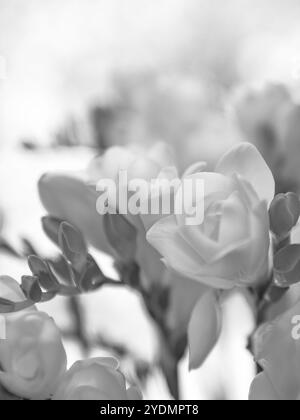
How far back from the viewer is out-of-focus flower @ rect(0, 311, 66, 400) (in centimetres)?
34

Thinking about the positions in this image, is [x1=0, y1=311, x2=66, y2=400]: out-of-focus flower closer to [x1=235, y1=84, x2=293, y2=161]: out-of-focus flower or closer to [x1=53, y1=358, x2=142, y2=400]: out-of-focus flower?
[x1=53, y1=358, x2=142, y2=400]: out-of-focus flower

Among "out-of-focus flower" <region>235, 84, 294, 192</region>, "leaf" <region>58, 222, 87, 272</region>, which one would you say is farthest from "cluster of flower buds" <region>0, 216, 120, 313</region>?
"out-of-focus flower" <region>235, 84, 294, 192</region>

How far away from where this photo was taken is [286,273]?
0.34m

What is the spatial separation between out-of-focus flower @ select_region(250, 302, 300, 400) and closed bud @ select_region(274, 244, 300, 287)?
2 cm

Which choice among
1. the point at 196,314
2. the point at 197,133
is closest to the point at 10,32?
the point at 197,133

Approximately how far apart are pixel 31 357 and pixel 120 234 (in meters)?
0.08

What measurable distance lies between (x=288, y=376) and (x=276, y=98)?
190mm

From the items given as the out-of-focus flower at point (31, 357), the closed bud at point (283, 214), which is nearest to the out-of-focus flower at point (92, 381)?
the out-of-focus flower at point (31, 357)

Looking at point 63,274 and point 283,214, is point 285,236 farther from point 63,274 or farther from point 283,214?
point 63,274

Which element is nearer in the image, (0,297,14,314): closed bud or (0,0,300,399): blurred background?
(0,297,14,314): closed bud

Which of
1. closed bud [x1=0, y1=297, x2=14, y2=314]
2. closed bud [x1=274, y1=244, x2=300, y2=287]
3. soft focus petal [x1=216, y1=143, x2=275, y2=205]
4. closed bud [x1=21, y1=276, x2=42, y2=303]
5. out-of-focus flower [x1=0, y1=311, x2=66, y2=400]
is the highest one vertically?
soft focus petal [x1=216, y1=143, x2=275, y2=205]

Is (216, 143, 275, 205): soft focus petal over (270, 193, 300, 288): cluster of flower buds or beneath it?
over

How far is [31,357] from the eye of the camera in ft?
1.13

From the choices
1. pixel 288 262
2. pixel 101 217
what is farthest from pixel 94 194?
pixel 288 262
